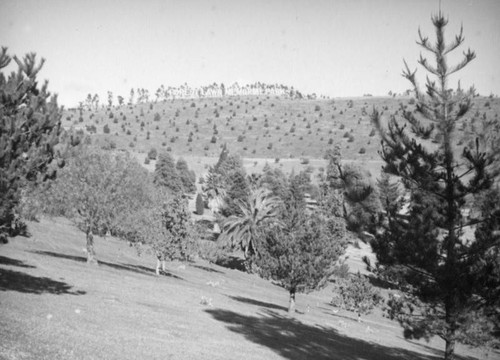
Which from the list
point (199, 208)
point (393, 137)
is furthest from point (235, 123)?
point (393, 137)

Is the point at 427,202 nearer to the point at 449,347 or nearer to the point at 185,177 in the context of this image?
the point at 449,347

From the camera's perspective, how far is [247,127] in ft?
529

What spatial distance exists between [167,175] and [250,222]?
4725cm

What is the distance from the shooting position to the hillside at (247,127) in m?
139

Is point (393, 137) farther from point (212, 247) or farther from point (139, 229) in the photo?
point (212, 247)

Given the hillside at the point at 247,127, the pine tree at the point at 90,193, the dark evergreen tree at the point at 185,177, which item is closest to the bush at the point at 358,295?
the pine tree at the point at 90,193

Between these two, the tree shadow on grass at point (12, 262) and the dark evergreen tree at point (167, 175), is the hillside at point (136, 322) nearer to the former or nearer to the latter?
the tree shadow on grass at point (12, 262)

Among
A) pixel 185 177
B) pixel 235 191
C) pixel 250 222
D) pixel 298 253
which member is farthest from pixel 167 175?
pixel 298 253

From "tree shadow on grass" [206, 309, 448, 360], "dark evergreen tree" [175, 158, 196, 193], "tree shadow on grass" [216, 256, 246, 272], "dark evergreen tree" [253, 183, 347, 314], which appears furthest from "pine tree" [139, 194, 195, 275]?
"dark evergreen tree" [175, 158, 196, 193]

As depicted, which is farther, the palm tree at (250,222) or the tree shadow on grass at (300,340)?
the palm tree at (250,222)

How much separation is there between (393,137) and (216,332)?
13.9 metres

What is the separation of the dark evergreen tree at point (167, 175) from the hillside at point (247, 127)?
3480 centimetres

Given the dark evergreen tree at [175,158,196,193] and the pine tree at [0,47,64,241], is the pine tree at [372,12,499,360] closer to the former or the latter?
the pine tree at [0,47,64,241]

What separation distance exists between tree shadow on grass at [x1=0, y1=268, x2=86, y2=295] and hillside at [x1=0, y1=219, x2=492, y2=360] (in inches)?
2.2
